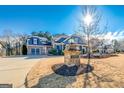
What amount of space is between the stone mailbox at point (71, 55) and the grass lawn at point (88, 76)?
78 mm

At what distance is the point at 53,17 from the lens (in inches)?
130

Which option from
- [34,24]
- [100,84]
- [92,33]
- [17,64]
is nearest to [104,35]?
[92,33]

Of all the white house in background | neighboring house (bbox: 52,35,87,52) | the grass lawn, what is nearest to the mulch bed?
the grass lawn

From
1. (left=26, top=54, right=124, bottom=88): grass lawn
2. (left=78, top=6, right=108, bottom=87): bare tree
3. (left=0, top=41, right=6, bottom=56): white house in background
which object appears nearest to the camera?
(left=26, top=54, right=124, bottom=88): grass lawn

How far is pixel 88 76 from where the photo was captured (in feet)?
10.6

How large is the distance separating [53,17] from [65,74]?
2.55 ft

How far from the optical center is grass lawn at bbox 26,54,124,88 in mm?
3115

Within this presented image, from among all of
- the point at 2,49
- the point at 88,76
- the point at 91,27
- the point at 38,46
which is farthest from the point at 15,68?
the point at 91,27

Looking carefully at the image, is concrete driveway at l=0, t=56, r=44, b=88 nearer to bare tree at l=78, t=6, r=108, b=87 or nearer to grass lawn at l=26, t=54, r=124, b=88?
A: grass lawn at l=26, t=54, r=124, b=88

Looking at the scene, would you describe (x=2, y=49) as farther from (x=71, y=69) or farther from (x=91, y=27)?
(x=91, y=27)

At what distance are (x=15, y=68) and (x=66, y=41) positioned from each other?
2.69 feet

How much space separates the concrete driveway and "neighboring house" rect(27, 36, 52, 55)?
3.6 inches
